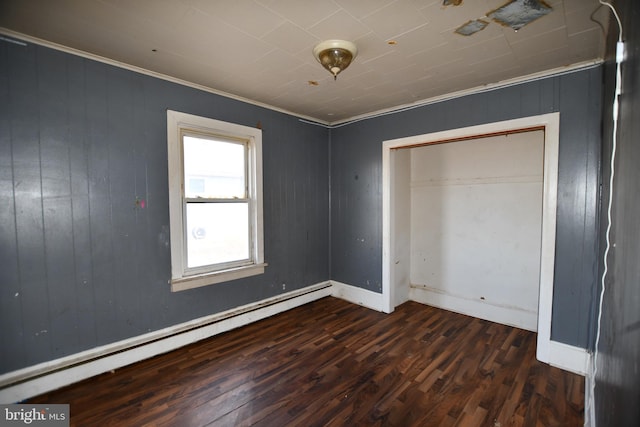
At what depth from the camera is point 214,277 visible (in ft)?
9.68

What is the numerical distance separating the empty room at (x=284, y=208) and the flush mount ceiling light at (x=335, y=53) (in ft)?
0.05

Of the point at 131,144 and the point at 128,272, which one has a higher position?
the point at 131,144

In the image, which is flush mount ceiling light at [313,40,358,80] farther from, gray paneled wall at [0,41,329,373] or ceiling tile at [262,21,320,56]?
gray paneled wall at [0,41,329,373]

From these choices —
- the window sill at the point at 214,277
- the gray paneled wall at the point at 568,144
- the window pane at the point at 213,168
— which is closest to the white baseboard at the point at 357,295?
the window sill at the point at 214,277

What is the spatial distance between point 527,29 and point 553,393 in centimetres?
265

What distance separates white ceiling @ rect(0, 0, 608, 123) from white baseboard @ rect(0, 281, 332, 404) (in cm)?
241

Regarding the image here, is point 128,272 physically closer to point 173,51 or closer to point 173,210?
point 173,210

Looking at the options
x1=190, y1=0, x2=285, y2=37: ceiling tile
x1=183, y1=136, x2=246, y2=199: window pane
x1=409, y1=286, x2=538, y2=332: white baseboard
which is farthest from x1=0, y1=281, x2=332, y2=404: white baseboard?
x1=190, y1=0, x2=285, y2=37: ceiling tile

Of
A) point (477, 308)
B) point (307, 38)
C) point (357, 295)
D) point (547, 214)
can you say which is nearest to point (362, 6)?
point (307, 38)

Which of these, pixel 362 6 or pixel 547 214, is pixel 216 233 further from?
pixel 547 214

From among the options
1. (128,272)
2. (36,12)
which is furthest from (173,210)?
(36,12)

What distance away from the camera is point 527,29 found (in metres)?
1.89

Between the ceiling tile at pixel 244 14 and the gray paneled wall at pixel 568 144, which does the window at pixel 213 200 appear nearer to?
the ceiling tile at pixel 244 14

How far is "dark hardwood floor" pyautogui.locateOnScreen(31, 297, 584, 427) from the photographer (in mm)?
1900
